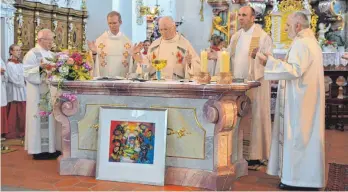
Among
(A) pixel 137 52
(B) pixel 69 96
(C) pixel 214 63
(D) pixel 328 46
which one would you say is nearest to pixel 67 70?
(B) pixel 69 96

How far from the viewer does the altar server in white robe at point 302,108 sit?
4.20 metres

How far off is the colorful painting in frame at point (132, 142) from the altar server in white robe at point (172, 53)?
1.10 meters

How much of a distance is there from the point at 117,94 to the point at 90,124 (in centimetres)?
45

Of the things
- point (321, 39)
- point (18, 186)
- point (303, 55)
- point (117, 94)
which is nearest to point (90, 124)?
point (117, 94)

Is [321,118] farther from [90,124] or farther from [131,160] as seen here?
[90,124]

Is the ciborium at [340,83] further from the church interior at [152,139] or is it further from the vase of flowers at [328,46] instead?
the church interior at [152,139]

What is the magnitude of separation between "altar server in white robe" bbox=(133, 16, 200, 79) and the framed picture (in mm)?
1054

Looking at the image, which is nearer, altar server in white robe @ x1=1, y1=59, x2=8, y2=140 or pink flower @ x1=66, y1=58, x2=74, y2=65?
pink flower @ x1=66, y1=58, x2=74, y2=65

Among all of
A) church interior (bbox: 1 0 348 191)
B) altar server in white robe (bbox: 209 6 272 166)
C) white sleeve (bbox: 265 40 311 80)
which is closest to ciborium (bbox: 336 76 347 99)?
church interior (bbox: 1 0 348 191)

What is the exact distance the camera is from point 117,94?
4.59m

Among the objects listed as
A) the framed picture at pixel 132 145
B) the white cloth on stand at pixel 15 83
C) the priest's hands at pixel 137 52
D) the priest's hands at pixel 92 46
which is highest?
the priest's hands at pixel 92 46

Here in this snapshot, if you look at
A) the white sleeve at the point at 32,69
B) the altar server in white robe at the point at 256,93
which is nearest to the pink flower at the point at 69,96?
the white sleeve at the point at 32,69

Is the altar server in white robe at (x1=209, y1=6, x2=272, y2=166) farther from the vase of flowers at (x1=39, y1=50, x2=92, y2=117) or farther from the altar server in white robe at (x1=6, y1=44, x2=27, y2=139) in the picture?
the altar server in white robe at (x1=6, y1=44, x2=27, y2=139)

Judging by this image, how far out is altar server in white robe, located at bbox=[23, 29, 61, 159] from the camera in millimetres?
5680
